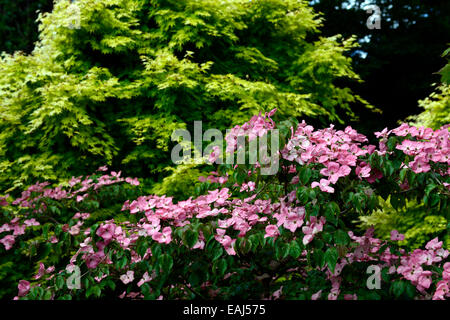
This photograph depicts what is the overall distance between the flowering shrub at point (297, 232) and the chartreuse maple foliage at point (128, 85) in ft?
6.38

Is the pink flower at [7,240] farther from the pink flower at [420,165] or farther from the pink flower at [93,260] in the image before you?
the pink flower at [420,165]

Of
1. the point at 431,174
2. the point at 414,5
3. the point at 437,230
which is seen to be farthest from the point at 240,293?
the point at 414,5

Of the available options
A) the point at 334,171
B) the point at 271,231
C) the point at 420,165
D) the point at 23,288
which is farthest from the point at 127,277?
the point at 420,165

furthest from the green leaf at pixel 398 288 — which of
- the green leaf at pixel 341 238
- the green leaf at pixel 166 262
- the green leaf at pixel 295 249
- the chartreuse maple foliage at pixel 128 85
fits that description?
the chartreuse maple foliage at pixel 128 85

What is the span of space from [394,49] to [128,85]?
23.6ft

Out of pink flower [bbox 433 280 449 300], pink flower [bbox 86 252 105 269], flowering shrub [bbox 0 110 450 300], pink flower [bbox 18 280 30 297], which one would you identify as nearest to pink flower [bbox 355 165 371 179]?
flowering shrub [bbox 0 110 450 300]

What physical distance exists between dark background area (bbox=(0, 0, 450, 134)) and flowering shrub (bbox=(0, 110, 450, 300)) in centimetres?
709

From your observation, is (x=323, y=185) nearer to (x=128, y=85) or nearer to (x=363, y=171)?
(x=363, y=171)

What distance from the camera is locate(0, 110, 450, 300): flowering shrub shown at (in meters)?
1.60

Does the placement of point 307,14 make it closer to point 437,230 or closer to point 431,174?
point 437,230

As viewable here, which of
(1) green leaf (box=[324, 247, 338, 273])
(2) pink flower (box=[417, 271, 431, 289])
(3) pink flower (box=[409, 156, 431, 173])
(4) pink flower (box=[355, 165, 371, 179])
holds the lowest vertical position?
(2) pink flower (box=[417, 271, 431, 289])

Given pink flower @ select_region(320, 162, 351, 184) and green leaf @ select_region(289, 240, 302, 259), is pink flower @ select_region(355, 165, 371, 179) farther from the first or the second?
green leaf @ select_region(289, 240, 302, 259)

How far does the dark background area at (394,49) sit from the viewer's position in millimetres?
8698

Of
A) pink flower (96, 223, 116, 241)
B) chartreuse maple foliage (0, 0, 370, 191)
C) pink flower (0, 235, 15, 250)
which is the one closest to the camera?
pink flower (96, 223, 116, 241)
